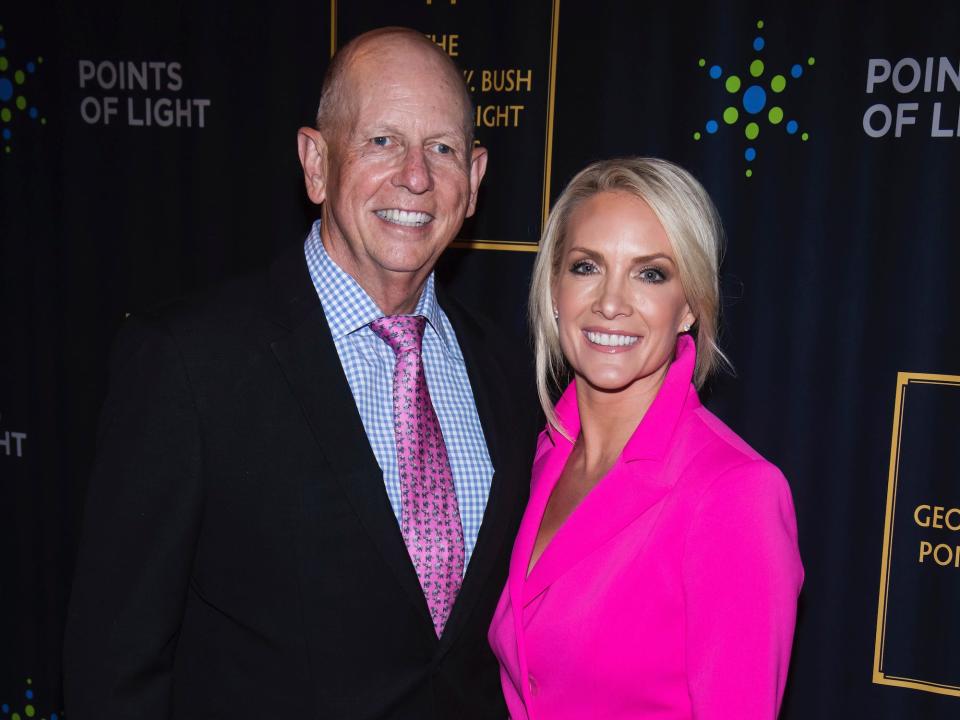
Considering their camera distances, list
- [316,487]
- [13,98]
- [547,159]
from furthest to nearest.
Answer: [13,98]
[547,159]
[316,487]

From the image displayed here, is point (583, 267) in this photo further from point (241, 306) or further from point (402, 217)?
point (241, 306)

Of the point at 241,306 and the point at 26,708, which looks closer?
the point at 241,306

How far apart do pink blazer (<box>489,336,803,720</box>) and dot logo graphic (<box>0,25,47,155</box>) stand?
8.83ft

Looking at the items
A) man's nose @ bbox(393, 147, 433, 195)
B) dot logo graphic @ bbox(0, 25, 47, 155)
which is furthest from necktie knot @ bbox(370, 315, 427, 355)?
dot logo graphic @ bbox(0, 25, 47, 155)

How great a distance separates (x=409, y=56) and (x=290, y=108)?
1.43 m

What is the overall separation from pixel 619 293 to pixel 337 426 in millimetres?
656

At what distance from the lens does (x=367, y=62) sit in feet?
5.78

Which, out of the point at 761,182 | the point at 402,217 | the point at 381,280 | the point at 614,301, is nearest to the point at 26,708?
the point at 381,280

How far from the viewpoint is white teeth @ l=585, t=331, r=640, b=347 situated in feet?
6.12

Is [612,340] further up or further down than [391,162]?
further down

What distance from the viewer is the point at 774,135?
2.56 metres

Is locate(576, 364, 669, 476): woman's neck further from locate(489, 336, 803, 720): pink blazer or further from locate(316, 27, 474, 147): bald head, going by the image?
locate(316, 27, 474, 147): bald head

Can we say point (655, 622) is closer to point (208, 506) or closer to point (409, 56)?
point (208, 506)

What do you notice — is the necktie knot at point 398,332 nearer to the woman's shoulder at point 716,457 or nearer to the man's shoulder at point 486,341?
the man's shoulder at point 486,341
